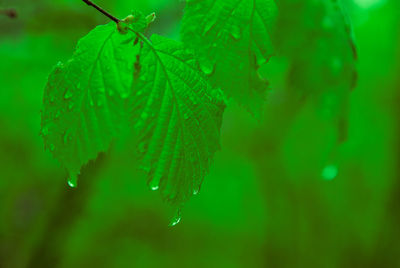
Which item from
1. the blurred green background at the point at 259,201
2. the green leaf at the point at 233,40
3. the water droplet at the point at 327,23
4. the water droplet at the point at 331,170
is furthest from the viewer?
the blurred green background at the point at 259,201

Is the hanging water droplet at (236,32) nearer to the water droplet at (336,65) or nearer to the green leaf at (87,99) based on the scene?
the green leaf at (87,99)

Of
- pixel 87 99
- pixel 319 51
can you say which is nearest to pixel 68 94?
pixel 87 99

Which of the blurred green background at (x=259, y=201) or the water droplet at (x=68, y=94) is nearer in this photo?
the water droplet at (x=68, y=94)

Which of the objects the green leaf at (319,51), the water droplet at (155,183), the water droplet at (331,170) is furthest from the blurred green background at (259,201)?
the water droplet at (155,183)

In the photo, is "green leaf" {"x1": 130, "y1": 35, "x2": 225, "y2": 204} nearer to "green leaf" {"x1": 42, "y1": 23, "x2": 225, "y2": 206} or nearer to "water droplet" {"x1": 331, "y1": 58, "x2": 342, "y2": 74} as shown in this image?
"green leaf" {"x1": 42, "y1": 23, "x2": 225, "y2": 206}

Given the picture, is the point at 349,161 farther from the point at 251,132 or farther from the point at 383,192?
the point at 251,132

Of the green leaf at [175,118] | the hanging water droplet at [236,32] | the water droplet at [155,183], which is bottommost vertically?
the water droplet at [155,183]
